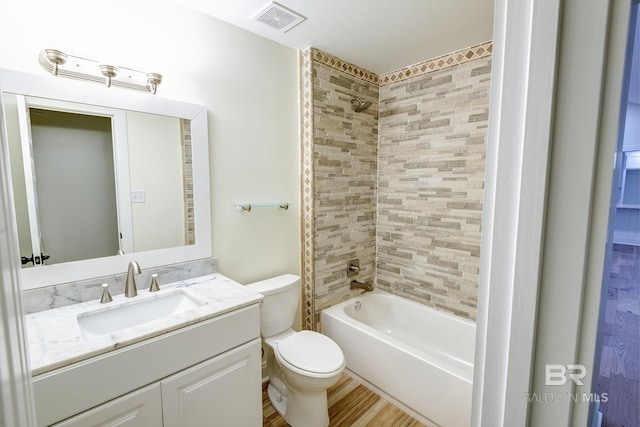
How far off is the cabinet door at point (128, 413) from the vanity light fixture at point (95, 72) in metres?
1.37

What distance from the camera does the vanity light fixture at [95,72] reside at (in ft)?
4.17

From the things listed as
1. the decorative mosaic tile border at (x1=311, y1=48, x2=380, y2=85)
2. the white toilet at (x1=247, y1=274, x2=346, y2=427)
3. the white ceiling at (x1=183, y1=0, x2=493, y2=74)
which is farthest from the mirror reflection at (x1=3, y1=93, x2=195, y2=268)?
the decorative mosaic tile border at (x1=311, y1=48, x2=380, y2=85)

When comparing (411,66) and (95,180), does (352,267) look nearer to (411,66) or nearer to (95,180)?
(411,66)

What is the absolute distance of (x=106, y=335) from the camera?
114 centimetres

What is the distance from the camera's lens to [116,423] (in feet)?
3.64

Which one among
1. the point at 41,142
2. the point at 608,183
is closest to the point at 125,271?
the point at 41,142

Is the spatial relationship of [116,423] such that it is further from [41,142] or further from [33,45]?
[33,45]

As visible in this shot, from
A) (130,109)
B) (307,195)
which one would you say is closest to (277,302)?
(307,195)

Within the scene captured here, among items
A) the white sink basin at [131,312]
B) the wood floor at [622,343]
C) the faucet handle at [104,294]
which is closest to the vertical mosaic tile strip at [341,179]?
the white sink basin at [131,312]

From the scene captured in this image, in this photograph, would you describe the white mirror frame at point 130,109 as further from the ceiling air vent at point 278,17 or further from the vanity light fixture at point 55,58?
the ceiling air vent at point 278,17

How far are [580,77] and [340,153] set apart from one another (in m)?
2.15

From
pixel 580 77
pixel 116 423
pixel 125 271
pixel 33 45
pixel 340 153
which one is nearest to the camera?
pixel 580 77

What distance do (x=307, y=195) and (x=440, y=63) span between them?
1.47 meters

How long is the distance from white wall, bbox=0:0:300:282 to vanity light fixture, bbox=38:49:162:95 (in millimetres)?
61
